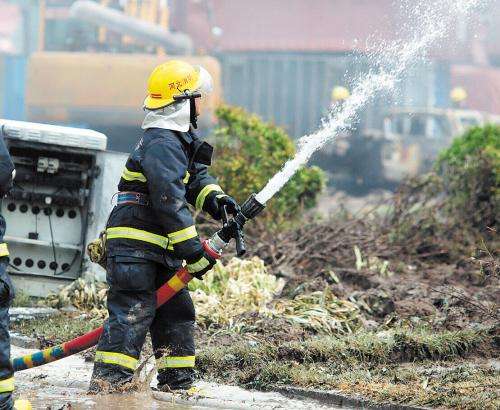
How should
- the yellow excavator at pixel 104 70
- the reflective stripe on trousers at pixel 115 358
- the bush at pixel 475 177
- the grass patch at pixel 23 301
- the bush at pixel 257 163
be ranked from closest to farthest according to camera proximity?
the reflective stripe on trousers at pixel 115 358 → the grass patch at pixel 23 301 → the bush at pixel 475 177 → the bush at pixel 257 163 → the yellow excavator at pixel 104 70

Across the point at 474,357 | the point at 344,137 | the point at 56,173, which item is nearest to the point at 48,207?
the point at 56,173

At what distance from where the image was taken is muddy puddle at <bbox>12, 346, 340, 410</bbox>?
19.4ft

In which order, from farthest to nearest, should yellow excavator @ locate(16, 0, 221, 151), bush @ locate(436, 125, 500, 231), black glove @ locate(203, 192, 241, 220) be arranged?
yellow excavator @ locate(16, 0, 221, 151) → bush @ locate(436, 125, 500, 231) → black glove @ locate(203, 192, 241, 220)

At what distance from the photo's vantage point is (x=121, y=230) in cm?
614

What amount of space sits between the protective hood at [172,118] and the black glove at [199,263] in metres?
0.72

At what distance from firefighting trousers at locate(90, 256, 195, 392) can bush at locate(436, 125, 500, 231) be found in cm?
544

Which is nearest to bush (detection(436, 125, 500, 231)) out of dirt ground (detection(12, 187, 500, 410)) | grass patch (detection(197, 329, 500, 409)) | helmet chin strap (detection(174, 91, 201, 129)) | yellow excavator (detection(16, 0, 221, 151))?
dirt ground (detection(12, 187, 500, 410))

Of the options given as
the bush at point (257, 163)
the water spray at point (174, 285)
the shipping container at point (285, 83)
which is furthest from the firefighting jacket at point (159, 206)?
the shipping container at point (285, 83)

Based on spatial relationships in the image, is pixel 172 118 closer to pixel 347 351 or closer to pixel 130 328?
pixel 130 328

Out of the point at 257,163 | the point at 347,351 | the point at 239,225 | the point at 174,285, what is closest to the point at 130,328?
the point at 174,285

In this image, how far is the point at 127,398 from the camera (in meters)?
5.97

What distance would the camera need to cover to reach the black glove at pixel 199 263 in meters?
5.97

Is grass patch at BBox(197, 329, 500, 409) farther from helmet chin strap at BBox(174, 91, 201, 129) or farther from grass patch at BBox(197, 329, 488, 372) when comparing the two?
helmet chin strap at BBox(174, 91, 201, 129)

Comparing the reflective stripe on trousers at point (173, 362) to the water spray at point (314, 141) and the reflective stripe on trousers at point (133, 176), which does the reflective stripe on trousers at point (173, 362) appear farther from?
the reflective stripe on trousers at point (133, 176)
